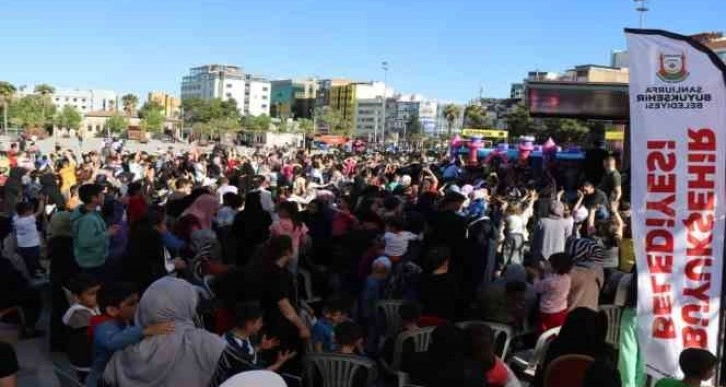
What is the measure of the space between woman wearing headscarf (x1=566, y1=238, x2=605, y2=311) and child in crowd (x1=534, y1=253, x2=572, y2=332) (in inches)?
2.9

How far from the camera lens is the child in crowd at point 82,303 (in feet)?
14.4

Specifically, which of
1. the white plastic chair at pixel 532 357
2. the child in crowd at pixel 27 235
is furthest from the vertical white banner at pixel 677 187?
the child in crowd at pixel 27 235

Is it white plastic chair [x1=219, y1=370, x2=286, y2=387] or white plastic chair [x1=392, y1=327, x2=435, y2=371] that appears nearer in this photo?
white plastic chair [x1=219, y1=370, x2=286, y2=387]

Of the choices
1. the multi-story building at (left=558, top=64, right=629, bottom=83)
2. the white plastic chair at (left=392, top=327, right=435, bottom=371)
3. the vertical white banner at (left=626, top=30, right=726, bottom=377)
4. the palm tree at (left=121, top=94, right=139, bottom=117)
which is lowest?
the white plastic chair at (left=392, top=327, right=435, bottom=371)

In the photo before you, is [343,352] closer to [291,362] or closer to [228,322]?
[291,362]

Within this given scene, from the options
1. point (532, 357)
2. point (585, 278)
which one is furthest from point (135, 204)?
point (585, 278)

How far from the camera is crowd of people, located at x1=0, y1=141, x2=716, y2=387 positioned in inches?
126

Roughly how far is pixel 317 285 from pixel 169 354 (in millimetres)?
4861

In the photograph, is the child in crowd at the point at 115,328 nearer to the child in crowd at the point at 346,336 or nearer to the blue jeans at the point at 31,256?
the child in crowd at the point at 346,336

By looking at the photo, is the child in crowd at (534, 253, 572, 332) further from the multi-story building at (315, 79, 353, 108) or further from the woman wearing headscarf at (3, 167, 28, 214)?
the multi-story building at (315, 79, 353, 108)

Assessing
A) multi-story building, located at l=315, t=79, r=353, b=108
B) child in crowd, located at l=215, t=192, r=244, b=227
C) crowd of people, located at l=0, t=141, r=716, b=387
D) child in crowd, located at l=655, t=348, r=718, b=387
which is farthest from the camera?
multi-story building, located at l=315, t=79, r=353, b=108

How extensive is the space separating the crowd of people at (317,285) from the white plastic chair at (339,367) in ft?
0.14

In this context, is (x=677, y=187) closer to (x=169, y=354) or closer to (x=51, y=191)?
(x=169, y=354)

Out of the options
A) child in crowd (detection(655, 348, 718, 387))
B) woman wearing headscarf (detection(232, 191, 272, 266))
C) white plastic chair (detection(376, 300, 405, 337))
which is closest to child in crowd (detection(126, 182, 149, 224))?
woman wearing headscarf (detection(232, 191, 272, 266))
